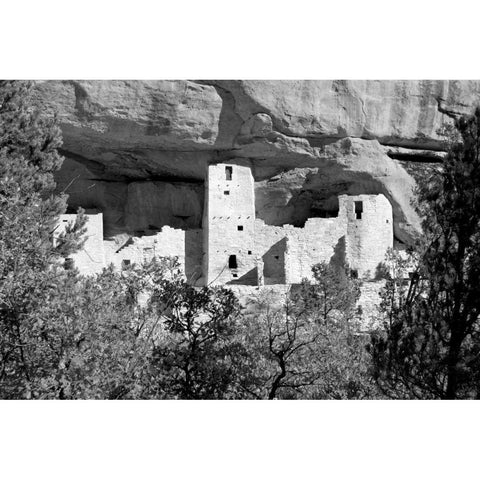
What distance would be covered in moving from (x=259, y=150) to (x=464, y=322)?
1273cm

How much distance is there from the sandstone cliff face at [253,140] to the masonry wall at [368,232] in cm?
37

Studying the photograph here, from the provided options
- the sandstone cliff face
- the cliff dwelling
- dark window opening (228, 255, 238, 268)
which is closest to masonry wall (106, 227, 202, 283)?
the cliff dwelling

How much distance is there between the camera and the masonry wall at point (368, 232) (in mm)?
23031

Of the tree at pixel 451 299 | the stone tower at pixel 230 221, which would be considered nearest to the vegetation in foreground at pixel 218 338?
the tree at pixel 451 299

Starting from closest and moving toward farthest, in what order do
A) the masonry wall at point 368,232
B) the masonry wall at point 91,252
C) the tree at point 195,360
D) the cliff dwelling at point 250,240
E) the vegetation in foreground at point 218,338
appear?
the vegetation in foreground at point 218,338, the tree at point 195,360, the masonry wall at point 91,252, the cliff dwelling at point 250,240, the masonry wall at point 368,232

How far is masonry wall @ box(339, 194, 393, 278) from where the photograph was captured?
75.6 feet

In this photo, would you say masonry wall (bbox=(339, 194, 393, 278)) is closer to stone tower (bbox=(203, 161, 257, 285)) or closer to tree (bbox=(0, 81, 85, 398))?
stone tower (bbox=(203, 161, 257, 285))

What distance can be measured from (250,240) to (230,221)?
24.9 inches

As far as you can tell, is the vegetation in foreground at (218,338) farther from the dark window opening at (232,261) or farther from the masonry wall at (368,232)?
the masonry wall at (368,232)

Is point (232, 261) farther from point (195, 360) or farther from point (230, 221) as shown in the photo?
point (195, 360)

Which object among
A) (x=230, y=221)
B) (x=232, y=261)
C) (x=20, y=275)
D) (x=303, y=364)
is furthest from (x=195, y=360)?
(x=230, y=221)

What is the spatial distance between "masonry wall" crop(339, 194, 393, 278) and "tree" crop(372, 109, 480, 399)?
1253 centimetres

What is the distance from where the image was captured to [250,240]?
75.6ft

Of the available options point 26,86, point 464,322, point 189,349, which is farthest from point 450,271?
point 26,86
